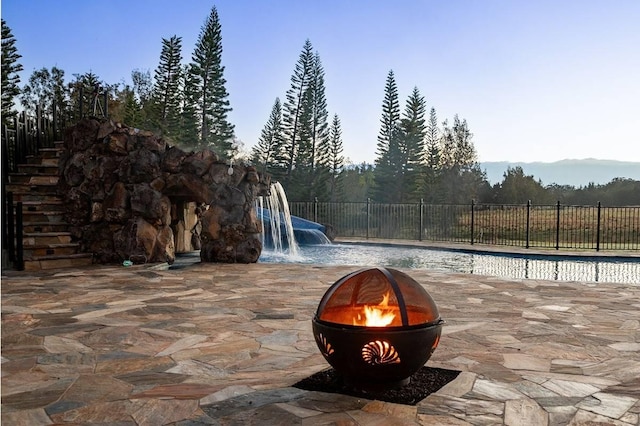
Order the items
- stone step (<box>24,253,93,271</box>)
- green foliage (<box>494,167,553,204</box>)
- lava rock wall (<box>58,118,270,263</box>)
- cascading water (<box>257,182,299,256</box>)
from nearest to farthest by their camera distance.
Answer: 1. stone step (<box>24,253,93,271</box>)
2. lava rock wall (<box>58,118,270,263</box>)
3. cascading water (<box>257,182,299,256</box>)
4. green foliage (<box>494,167,553,204</box>)

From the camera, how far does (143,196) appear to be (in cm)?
1026

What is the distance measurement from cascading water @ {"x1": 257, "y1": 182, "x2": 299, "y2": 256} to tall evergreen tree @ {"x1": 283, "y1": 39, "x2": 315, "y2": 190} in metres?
16.6

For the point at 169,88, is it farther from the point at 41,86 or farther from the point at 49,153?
the point at 49,153

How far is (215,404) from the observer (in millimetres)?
3047

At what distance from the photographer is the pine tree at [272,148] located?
109 ft

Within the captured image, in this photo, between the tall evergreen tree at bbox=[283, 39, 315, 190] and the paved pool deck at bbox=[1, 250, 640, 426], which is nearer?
the paved pool deck at bbox=[1, 250, 640, 426]

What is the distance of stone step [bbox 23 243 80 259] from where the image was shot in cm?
952

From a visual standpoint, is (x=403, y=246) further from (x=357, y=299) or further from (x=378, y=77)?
(x=378, y=77)

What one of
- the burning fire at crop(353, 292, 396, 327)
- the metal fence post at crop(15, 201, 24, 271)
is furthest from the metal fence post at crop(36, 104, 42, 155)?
the burning fire at crop(353, 292, 396, 327)

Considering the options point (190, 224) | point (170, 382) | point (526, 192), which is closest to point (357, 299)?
point (170, 382)

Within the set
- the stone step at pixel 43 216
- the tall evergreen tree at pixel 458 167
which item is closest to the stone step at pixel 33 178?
the stone step at pixel 43 216

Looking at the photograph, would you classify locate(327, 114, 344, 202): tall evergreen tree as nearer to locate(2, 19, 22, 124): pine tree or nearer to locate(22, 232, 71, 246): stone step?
locate(2, 19, 22, 124): pine tree

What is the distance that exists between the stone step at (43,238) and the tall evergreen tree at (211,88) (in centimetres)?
1917

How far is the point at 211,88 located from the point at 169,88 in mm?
2382
